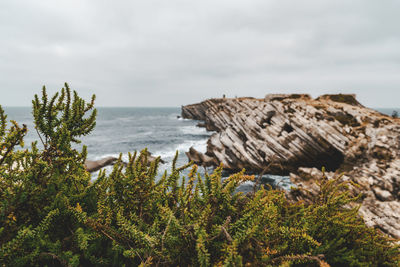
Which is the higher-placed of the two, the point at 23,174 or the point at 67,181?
the point at 23,174

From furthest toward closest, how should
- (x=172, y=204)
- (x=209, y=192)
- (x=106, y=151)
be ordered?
(x=106, y=151)
(x=172, y=204)
(x=209, y=192)

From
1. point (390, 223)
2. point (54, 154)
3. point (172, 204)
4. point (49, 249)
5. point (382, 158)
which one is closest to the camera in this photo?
point (49, 249)

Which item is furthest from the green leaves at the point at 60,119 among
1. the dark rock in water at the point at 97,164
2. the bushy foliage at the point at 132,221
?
the dark rock in water at the point at 97,164

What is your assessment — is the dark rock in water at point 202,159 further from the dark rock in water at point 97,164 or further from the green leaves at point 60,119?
the green leaves at point 60,119

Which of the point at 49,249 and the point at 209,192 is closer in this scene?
the point at 49,249

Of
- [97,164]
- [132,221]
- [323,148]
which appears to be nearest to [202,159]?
[323,148]

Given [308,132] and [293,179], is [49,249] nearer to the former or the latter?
[293,179]

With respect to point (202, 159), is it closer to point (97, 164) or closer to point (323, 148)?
point (323, 148)

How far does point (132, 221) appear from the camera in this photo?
3125 mm

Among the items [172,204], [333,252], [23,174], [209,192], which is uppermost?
[23,174]

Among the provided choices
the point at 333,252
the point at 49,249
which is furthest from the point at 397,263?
the point at 49,249

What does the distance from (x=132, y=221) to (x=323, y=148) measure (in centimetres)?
2410

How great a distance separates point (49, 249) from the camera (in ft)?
8.21

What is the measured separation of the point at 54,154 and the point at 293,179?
21.2 meters
